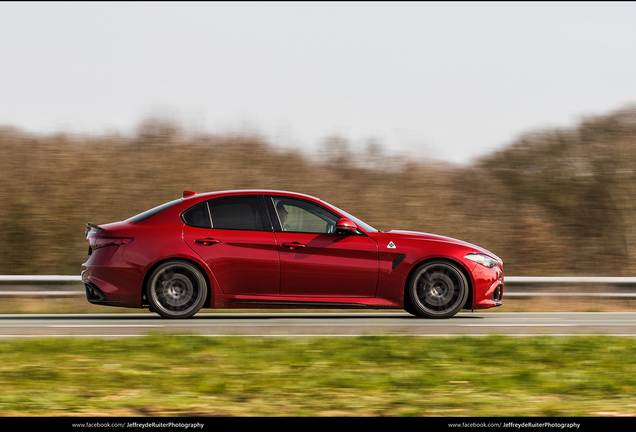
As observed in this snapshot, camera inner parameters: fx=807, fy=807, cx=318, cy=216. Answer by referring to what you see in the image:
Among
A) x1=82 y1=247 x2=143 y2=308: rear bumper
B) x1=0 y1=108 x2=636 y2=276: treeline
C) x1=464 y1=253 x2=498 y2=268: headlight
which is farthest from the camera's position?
x1=0 y1=108 x2=636 y2=276: treeline

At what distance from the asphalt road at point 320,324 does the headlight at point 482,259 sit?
690 millimetres

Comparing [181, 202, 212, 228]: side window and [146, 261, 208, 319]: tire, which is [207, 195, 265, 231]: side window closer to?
[181, 202, 212, 228]: side window

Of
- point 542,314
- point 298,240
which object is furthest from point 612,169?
point 298,240

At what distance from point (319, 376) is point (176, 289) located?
13.3 ft

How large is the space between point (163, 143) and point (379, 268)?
34.0ft

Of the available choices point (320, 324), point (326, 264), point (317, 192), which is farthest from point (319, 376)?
point (317, 192)

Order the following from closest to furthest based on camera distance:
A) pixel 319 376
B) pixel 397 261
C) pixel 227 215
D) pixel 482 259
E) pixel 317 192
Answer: pixel 319 376
pixel 397 261
pixel 227 215
pixel 482 259
pixel 317 192

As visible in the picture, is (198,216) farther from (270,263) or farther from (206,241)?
(270,263)

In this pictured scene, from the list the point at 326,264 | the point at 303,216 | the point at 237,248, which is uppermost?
the point at 303,216

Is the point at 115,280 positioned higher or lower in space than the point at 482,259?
lower

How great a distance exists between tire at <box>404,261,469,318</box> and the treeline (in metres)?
7.65

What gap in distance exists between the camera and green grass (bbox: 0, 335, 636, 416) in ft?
15.7

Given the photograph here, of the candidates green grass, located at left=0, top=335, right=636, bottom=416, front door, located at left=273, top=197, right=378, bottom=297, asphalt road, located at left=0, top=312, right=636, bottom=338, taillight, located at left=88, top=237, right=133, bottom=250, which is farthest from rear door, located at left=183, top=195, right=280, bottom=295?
green grass, located at left=0, top=335, right=636, bottom=416

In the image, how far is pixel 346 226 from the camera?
9.42 meters
